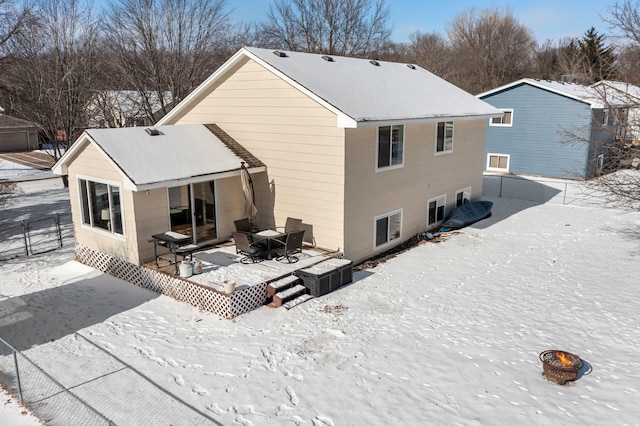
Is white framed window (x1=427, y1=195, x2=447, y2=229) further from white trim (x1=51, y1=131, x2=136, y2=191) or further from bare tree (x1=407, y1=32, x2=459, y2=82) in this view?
bare tree (x1=407, y1=32, x2=459, y2=82)

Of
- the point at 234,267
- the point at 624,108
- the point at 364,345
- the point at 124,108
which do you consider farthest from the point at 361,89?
the point at 124,108

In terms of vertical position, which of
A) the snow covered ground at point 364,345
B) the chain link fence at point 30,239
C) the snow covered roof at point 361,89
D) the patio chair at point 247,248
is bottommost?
the snow covered ground at point 364,345

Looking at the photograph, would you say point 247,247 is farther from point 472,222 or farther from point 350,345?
point 472,222

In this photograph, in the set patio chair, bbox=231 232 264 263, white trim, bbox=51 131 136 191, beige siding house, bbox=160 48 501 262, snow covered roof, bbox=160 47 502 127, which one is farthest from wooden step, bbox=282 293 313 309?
white trim, bbox=51 131 136 191

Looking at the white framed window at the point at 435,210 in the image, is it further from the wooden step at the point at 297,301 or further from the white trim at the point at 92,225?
the white trim at the point at 92,225

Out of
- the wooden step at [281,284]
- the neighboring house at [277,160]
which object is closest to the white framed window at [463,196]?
the neighboring house at [277,160]

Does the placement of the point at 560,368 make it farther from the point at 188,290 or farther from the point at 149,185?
the point at 149,185

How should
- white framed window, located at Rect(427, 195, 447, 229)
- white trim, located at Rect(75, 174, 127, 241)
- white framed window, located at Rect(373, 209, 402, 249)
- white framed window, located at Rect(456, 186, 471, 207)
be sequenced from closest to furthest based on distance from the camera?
1. white trim, located at Rect(75, 174, 127, 241)
2. white framed window, located at Rect(373, 209, 402, 249)
3. white framed window, located at Rect(427, 195, 447, 229)
4. white framed window, located at Rect(456, 186, 471, 207)
